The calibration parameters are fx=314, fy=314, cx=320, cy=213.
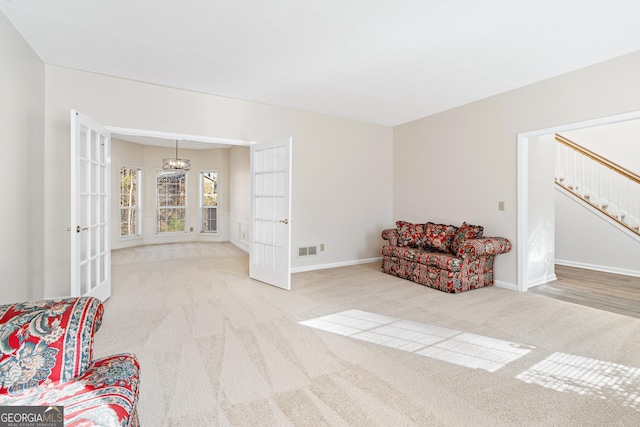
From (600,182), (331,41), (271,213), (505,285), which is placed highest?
(331,41)

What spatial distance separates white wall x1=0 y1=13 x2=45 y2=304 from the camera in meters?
2.54

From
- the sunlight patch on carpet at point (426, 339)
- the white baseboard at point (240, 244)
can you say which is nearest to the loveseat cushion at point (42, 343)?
the sunlight patch on carpet at point (426, 339)

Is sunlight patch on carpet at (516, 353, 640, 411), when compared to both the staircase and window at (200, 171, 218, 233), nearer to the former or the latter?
the staircase

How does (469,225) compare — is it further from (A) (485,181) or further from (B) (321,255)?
(B) (321,255)

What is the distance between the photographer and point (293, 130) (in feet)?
16.6

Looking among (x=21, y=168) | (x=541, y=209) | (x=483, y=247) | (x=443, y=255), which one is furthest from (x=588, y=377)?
(x=21, y=168)

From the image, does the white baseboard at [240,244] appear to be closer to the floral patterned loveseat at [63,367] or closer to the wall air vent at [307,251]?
the wall air vent at [307,251]

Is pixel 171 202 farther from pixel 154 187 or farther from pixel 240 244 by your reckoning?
pixel 240 244

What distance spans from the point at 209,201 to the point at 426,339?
7.80 metres

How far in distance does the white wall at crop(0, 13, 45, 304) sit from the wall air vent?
3196 millimetres

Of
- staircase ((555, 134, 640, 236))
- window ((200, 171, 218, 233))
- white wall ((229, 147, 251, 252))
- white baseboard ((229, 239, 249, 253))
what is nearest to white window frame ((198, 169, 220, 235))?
window ((200, 171, 218, 233))

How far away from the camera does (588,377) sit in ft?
6.88

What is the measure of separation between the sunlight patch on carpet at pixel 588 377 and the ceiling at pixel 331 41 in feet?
8.64

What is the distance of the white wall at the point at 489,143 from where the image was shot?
131 inches
